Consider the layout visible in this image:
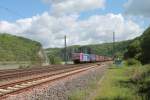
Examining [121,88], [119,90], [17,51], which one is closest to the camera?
[119,90]

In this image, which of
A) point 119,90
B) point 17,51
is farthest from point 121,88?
point 17,51

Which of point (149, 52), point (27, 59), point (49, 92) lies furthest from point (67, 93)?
point (27, 59)

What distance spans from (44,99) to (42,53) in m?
75.5

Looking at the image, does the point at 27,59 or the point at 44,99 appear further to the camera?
→ the point at 27,59

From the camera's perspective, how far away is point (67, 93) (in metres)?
18.8

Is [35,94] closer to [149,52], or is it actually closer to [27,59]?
[149,52]

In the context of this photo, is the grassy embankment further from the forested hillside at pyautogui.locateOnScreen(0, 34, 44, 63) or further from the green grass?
the forested hillside at pyautogui.locateOnScreen(0, 34, 44, 63)

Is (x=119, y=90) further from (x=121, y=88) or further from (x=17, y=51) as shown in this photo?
(x=17, y=51)

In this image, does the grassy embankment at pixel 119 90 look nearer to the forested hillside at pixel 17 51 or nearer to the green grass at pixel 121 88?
the green grass at pixel 121 88

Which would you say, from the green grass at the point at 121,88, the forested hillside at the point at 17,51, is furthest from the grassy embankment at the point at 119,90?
the forested hillside at the point at 17,51

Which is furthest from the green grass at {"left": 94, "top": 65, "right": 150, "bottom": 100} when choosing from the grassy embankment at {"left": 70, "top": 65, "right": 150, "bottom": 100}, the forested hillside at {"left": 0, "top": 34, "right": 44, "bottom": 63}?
the forested hillside at {"left": 0, "top": 34, "right": 44, "bottom": 63}

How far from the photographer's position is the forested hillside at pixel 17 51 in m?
69.9

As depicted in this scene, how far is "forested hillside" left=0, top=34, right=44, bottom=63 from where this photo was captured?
69.9 metres

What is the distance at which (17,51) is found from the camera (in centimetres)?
7738
